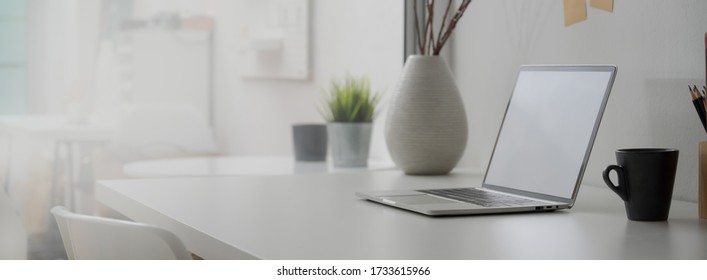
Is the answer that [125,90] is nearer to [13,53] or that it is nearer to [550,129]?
[13,53]

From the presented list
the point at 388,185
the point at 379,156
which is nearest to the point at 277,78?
the point at 379,156

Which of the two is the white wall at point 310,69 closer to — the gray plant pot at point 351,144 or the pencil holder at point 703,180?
the gray plant pot at point 351,144

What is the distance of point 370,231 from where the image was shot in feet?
2.87

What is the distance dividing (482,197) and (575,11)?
382 mm

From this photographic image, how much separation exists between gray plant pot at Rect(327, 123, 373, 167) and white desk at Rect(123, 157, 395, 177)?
25 millimetres

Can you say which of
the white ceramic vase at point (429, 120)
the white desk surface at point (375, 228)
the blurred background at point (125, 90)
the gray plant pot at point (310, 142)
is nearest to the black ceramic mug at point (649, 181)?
the white desk surface at point (375, 228)

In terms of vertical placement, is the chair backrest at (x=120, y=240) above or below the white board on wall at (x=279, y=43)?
below

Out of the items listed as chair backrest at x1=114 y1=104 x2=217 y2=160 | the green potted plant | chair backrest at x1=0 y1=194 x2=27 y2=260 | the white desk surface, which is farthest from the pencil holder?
chair backrest at x1=114 y1=104 x2=217 y2=160

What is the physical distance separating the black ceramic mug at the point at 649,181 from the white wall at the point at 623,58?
0.22 meters

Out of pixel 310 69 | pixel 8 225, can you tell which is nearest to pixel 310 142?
pixel 310 69

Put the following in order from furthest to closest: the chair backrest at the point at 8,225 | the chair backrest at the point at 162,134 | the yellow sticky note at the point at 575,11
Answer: the chair backrest at the point at 162,134, the yellow sticky note at the point at 575,11, the chair backrest at the point at 8,225

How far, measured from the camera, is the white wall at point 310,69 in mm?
2002

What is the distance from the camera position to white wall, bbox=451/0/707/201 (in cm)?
113

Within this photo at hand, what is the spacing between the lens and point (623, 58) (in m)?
1.23
